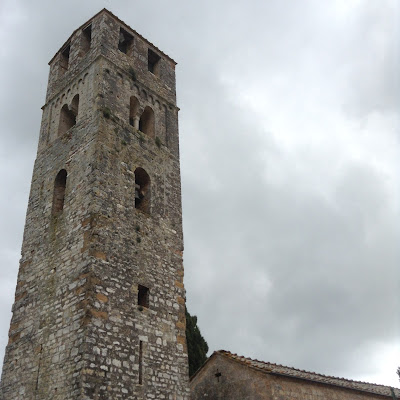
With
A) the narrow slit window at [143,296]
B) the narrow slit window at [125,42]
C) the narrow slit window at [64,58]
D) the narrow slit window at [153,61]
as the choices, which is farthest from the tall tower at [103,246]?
the narrow slit window at [153,61]

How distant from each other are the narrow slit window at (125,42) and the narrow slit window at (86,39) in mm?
1278

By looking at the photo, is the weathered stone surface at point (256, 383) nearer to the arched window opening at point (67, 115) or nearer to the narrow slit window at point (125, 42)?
the arched window opening at point (67, 115)

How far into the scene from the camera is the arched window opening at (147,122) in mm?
17203

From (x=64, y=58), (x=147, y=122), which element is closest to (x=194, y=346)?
(x=147, y=122)

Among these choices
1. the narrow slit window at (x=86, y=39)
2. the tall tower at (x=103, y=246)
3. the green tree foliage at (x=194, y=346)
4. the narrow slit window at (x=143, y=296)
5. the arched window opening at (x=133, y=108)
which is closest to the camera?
the tall tower at (x=103, y=246)

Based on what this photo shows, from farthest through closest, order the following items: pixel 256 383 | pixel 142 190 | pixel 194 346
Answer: pixel 194 346, pixel 142 190, pixel 256 383

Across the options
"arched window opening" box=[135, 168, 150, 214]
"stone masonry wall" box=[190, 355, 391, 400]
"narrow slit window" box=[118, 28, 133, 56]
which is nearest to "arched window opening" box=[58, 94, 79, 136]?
"narrow slit window" box=[118, 28, 133, 56]

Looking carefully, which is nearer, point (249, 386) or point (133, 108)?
point (249, 386)

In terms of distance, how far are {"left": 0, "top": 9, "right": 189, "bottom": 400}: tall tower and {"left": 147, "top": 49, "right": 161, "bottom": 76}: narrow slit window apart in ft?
4.33

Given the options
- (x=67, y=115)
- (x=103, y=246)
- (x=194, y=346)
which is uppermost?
(x=67, y=115)

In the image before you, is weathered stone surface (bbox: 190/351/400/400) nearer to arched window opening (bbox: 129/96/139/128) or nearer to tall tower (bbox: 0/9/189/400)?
tall tower (bbox: 0/9/189/400)

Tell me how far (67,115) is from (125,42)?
4261mm

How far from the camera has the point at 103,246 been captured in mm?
12414

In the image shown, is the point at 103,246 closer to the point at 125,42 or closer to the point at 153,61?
the point at 125,42
